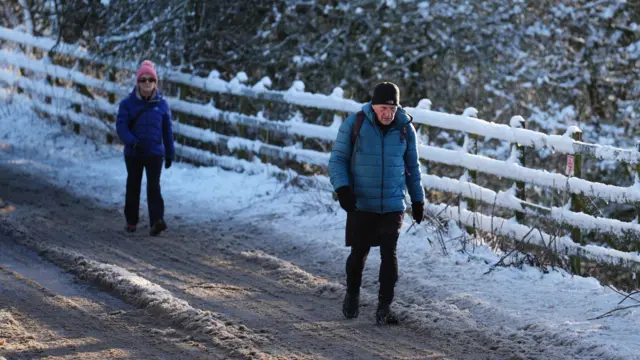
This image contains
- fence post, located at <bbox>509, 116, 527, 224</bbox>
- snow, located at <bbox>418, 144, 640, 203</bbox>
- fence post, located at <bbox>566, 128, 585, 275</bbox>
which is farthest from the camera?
fence post, located at <bbox>509, 116, 527, 224</bbox>

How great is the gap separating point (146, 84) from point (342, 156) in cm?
362

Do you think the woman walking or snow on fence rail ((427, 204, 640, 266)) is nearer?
snow on fence rail ((427, 204, 640, 266))

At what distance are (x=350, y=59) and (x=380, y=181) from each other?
8451 mm

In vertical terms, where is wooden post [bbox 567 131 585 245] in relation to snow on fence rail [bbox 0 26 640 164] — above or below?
below

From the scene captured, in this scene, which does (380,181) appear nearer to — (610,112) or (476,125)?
(476,125)

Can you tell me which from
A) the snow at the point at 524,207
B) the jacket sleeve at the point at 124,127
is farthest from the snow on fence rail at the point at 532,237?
the jacket sleeve at the point at 124,127

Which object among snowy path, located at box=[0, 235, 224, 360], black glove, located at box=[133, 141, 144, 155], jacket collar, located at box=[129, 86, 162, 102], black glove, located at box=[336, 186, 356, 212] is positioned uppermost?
jacket collar, located at box=[129, 86, 162, 102]

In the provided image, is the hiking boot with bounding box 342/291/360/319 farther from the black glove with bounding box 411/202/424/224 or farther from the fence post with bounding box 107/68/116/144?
the fence post with bounding box 107/68/116/144

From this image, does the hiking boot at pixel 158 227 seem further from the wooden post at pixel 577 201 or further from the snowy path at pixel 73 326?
the wooden post at pixel 577 201

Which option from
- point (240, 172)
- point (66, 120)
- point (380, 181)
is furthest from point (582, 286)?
point (66, 120)

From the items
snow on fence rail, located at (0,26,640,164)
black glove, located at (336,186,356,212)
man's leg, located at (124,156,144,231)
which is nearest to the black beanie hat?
black glove, located at (336,186,356,212)

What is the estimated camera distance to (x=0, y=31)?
58.1ft

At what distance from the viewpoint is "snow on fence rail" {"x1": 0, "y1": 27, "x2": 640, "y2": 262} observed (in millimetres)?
8516

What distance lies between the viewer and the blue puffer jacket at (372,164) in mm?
6969
